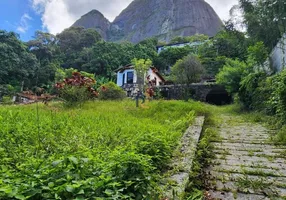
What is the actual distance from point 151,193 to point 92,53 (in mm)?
33948

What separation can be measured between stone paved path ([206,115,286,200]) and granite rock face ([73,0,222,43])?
6538cm

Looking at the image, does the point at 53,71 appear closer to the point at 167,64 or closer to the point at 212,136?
the point at 167,64

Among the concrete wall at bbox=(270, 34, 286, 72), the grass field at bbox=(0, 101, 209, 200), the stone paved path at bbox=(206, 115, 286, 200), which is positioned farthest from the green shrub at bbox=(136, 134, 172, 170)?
the concrete wall at bbox=(270, 34, 286, 72)

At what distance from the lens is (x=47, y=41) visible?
130ft

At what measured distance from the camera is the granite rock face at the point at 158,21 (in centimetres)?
6969

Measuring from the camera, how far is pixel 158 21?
7638 cm

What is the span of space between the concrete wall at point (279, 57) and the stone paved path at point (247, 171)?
6451 mm

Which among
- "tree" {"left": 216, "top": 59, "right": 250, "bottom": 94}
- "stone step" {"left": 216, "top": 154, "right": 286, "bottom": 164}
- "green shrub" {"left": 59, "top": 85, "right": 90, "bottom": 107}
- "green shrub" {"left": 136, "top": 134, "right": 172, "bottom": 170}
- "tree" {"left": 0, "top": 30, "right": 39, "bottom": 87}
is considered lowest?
"stone step" {"left": 216, "top": 154, "right": 286, "bottom": 164}

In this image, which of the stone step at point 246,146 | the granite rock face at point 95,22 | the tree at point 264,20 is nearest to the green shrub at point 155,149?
the stone step at point 246,146

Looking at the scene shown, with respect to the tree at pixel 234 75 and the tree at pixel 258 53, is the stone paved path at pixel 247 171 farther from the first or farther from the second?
the tree at pixel 258 53

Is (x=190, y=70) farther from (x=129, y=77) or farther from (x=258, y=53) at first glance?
(x=258, y=53)

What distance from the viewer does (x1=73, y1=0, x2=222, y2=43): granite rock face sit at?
69688 millimetres

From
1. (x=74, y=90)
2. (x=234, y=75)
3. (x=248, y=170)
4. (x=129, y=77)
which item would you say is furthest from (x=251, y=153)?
(x=129, y=77)

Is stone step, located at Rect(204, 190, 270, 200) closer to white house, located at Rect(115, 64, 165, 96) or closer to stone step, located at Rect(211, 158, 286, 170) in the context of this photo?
stone step, located at Rect(211, 158, 286, 170)
